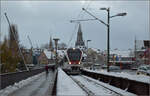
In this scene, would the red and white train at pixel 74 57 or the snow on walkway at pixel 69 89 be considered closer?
the snow on walkway at pixel 69 89

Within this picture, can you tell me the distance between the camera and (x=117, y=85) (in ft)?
92.4

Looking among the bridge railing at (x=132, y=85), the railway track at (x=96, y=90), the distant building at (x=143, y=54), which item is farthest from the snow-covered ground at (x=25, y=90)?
the distant building at (x=143, y=54)

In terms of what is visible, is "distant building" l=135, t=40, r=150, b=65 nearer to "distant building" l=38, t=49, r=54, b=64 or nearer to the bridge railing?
"distant building" l=38, t=49, r=54, b=64

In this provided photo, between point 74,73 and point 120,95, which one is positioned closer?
point 120,95

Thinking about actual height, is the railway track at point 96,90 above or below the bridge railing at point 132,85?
below

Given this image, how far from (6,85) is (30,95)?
5.61 metres

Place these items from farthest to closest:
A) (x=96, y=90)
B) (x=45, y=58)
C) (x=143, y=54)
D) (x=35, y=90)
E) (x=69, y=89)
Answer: (x=45, y=58) < (x=143, y=54) < (x=35, y=90) < (x=96, y=90) < (x=69, y=89)

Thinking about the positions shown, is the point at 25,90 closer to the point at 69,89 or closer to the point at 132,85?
the point at 69,89

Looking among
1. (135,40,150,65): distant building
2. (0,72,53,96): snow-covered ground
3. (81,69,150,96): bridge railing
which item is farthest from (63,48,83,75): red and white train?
(81,69,150,96): bridge railing

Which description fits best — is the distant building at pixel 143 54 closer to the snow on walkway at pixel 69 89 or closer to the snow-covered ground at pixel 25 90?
the snow-covered ground at pixel 25 90

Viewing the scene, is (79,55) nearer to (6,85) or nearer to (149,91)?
(6,85)

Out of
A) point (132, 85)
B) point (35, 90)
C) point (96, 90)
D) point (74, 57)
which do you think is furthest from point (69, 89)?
point (74, 57)

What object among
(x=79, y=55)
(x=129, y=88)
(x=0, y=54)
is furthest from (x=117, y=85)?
(x=0, y=54)

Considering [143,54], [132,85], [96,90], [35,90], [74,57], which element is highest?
[143,54]
